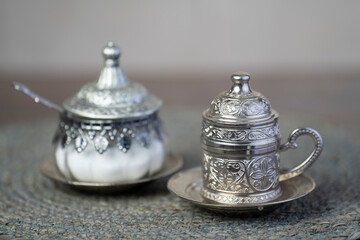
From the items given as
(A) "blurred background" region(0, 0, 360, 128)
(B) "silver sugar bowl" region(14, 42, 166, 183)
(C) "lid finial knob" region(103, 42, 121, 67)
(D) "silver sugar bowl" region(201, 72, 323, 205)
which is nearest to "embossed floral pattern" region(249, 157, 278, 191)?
(D) "silver sugar bowl" region(201, 72, 323, 205)

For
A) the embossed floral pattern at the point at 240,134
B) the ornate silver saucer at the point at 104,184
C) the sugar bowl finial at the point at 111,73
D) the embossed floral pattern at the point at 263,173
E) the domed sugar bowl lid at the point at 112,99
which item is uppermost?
the sugar bowl finial at the point at 111,73

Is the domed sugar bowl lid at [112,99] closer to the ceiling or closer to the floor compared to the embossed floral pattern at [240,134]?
closer to the ceiling

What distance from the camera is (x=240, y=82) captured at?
786 millimetres

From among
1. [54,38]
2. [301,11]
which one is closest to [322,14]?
[301,11]

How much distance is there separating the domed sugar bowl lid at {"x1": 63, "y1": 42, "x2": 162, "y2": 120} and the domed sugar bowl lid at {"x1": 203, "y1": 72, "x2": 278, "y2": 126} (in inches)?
6.0

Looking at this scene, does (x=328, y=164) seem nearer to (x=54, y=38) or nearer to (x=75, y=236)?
(x=75, y=236)

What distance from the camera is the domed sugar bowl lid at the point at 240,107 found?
767 millimetres

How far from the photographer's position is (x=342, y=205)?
836 mm

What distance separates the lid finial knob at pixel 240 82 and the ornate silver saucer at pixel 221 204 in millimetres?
164

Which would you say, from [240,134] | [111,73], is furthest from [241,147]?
[111,73]

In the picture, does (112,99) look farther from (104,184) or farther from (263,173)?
(263,173)

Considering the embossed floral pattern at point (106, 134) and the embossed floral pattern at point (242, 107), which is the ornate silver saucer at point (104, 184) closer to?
the embossed floral pattern at point (106, 134)

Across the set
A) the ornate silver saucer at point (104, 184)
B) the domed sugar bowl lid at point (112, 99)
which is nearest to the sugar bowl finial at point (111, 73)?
the domed sugar bowl lid at point (112, 99)

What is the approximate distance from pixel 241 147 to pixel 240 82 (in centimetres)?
10
